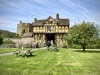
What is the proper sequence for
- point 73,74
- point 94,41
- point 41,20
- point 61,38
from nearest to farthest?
point 73,74, point 94,41, point 61,38, point 41,20

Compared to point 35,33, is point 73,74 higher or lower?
lower

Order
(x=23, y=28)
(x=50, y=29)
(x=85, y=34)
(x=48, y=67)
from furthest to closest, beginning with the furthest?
(x=23, y=28) < (x=50, y=29) < (x=85, y=34) < (x=48, y=67)

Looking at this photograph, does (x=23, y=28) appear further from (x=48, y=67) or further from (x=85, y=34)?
(x=48, y=67)

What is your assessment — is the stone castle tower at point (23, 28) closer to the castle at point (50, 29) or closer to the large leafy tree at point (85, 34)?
the castle at point (50, 29)

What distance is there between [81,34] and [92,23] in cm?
308

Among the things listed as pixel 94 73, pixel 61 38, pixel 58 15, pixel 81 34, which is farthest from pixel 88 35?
pixel 58 15

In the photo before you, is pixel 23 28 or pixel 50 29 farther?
pixel 23 28

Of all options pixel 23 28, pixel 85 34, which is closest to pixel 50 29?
pixel 85 34

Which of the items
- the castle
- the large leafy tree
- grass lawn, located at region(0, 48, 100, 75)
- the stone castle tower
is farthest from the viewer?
the stone castle tower

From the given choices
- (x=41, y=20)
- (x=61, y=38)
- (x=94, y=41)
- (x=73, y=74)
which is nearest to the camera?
(x=73, y=74)

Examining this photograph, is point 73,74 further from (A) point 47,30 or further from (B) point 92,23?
(A) point 47,30

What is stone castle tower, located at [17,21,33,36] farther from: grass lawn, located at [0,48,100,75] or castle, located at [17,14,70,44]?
grass lawn, located at [0,48,100,75]

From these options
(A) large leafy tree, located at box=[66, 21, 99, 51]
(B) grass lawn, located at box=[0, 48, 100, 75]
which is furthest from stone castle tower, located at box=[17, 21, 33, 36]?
(B) grass lawn, located at box=[0, 48, 100, 75]

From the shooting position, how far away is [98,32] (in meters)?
25.2
